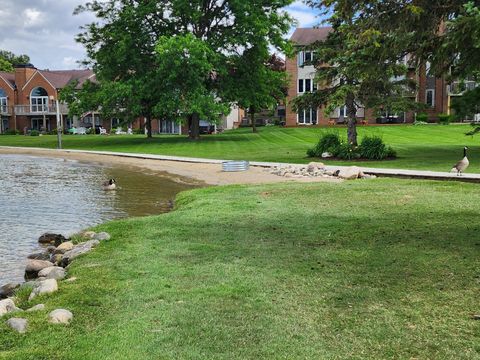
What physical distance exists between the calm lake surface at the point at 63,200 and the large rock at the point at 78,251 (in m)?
0.69

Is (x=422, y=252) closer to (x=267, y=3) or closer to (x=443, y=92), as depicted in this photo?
(x=267, y=3)

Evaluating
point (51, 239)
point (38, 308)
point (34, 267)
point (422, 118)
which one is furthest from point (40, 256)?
point (422, 118)

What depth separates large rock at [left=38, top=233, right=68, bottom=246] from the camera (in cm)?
1024

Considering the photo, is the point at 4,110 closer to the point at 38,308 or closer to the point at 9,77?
the point at 9,77

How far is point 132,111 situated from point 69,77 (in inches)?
1645

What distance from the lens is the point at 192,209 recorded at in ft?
39.4

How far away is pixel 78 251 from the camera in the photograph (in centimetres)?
838

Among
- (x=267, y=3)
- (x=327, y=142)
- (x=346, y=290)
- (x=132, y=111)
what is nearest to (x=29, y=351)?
(x=346, y=290)

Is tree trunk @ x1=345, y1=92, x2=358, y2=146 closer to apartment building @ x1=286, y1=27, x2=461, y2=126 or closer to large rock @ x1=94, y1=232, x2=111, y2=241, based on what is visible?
large rock @ x1=94, y1=232, x2=111, y2=241

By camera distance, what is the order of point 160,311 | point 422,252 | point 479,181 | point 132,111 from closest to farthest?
point 160,311 → point 422,252 → point 479,181 → point 132,111

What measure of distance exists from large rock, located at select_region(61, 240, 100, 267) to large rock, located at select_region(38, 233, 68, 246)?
164 cm

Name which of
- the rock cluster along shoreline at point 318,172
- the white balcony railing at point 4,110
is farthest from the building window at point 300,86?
the white balcony railing at point 4,110

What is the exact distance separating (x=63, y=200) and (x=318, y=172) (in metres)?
9.01

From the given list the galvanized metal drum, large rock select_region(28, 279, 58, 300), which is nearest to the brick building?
the galvanized metal drum
